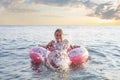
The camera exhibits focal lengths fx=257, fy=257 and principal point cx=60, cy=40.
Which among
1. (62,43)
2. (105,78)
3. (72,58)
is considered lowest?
(105,78)

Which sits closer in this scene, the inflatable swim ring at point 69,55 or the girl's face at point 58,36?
the girl's face at point 58,36

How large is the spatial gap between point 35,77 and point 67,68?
1842 mm

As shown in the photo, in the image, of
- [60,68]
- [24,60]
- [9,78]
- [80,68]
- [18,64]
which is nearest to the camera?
[9,78]

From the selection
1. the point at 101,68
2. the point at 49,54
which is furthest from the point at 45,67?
the point at 101,68

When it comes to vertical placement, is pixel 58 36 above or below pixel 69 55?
above

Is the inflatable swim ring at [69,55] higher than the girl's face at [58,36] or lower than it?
lower

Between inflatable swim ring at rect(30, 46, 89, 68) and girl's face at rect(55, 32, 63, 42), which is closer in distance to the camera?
girl's face at rect(55, 32, 63, 42)

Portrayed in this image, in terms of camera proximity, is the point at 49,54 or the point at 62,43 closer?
the point at 49,54

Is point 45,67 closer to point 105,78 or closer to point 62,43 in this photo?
point 62,43

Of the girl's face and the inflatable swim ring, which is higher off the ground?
the girl's face

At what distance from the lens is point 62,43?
466 inches

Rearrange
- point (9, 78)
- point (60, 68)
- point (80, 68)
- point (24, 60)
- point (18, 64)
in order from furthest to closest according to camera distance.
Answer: point (24, 60), point (18, 64), point (80, 68), point (60, 68), point (9, 78)

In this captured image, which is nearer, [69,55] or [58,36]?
[58,36]

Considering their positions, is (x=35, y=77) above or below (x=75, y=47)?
below
